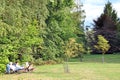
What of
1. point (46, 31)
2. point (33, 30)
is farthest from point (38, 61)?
point (33, 30)

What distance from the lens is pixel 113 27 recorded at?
2235 inches

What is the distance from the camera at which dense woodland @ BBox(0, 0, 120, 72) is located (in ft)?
76.0

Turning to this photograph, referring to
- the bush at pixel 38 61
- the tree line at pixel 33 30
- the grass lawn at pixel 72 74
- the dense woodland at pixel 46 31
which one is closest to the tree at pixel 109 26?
the dense woodland at pixel 46 31

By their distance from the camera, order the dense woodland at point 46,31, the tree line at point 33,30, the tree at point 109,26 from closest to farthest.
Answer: the tree line at point 33,30
the dense woodland at point 46,31
the tree at point 109,26

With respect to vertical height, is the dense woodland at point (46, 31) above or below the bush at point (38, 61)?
above

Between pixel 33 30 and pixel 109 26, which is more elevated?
pixel 109 26

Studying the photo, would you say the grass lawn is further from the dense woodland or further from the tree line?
the tree line

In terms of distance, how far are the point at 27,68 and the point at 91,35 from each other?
3027 cm

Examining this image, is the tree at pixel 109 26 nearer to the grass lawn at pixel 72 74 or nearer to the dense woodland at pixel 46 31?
the dense woodland at pixel 46 31

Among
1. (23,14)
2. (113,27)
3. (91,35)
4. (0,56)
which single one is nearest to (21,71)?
(0,56)

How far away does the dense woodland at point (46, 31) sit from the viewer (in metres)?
23.2

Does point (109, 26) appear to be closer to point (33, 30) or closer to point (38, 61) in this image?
point (38, 61)

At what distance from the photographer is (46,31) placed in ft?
120

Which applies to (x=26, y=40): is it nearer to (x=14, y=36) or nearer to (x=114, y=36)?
(x=14, y=36)
